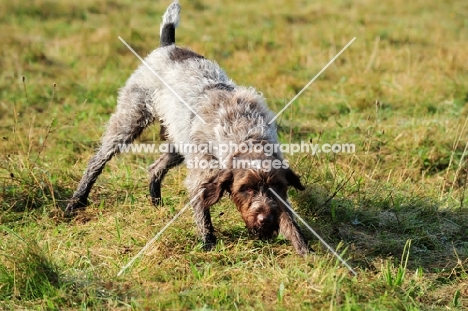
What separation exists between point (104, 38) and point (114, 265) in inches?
278

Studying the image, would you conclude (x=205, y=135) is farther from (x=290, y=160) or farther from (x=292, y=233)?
(x=290, y=160)

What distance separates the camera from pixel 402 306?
4.11 m

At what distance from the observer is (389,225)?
544cm

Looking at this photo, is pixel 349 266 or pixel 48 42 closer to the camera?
pixel 349 266

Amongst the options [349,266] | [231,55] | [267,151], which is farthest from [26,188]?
[231,55]

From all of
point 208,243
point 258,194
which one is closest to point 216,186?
point 258,194

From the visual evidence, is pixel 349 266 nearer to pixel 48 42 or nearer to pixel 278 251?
pixel 278 251

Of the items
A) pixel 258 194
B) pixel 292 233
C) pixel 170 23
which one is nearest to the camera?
pixel 258 194

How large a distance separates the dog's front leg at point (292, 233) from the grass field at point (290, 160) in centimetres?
10

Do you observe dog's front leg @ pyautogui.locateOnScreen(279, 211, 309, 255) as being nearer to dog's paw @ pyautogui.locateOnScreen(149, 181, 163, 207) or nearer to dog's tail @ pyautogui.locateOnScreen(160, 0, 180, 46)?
dog's paw @ pyautogui.locateOnScreen(149, 181, 163, 207)

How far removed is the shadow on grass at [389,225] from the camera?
497 cm

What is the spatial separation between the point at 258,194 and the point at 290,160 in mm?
1885

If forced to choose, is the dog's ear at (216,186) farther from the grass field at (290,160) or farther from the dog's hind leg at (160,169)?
the dog's hind leg at (160,169)

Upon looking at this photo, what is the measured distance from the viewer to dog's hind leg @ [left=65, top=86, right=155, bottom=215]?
6.07 meters
